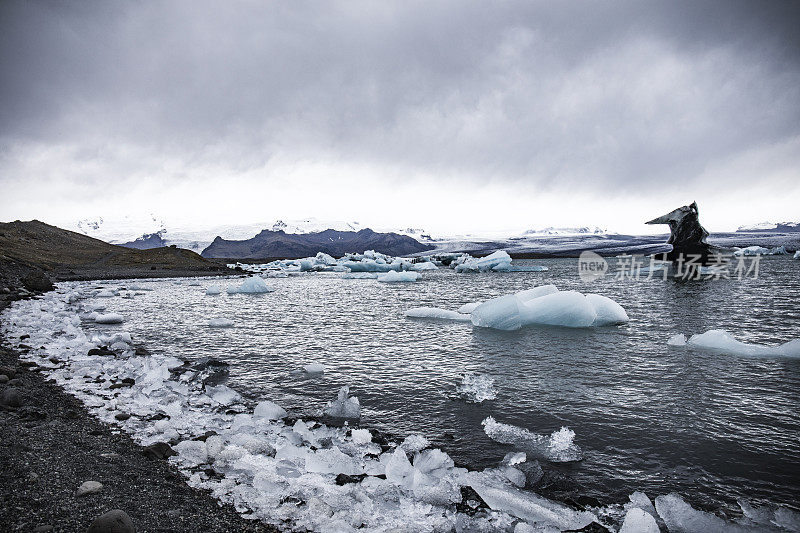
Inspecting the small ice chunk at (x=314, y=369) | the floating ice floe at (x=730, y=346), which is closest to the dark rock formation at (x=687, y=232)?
the floating ice floe at (x=730, y=346)

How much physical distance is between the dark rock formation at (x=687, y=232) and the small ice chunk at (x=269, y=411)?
42.1 metres

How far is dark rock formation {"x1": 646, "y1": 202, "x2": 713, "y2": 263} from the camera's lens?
36.4 metres

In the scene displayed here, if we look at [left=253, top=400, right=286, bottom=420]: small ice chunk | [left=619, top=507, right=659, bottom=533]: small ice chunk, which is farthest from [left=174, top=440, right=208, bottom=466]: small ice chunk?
[left=619, top=507, right=659, bottom=533]: small ice chunk

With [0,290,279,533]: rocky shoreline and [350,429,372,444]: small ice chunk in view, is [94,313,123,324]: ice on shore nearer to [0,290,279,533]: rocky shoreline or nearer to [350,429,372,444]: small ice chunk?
[0,290,279,533]: rocky shoreline

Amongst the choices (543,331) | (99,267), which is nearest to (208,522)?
(543,331)

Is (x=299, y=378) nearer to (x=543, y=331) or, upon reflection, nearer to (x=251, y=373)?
(x=251, y=373)

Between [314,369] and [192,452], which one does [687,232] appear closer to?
[314,369]

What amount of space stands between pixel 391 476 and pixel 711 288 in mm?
23391

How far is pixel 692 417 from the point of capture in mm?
4738

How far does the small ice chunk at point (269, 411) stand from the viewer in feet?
15.8

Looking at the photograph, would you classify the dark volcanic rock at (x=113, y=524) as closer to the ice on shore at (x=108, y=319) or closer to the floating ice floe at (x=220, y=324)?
the floating ice floe at (x=220, y=324)

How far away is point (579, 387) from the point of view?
5.83m

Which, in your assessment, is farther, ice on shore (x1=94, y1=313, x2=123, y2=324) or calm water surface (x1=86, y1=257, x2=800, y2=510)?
ice on shore (x1=94, y1=313, x2=123, y2=324)

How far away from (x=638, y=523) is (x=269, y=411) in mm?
3865
